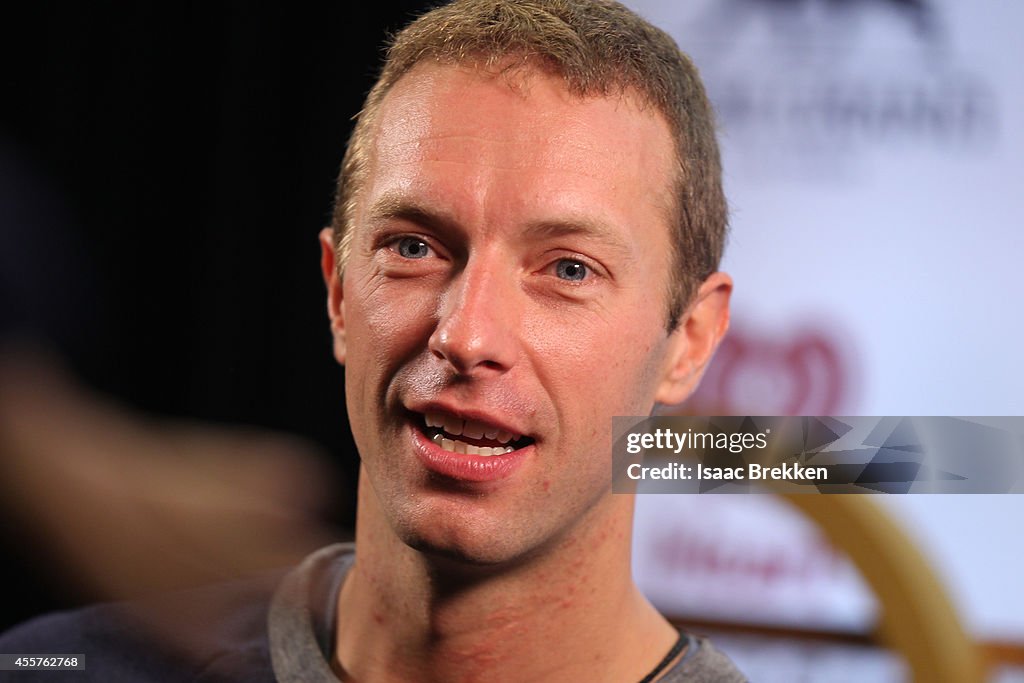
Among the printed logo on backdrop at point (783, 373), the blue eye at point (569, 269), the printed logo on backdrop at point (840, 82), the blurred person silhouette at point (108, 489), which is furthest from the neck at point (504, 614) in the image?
the printed logo on backdrop at point (840, 82)

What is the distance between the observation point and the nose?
86 cm

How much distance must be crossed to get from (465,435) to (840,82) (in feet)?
3.69

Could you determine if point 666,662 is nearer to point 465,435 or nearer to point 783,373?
point 465,435

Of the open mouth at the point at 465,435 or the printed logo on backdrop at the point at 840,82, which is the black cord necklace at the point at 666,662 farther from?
the printed logo on backdrop at the point at 840,82

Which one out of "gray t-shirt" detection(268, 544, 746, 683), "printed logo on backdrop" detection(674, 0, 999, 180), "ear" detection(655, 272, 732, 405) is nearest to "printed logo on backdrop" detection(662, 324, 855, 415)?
"printed logo on backdrop" detection(674, 0, 999, 180)

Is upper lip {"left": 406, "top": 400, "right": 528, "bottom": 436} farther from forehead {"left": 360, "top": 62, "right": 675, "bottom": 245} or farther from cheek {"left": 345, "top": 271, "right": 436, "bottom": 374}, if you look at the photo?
forehead {"left": 360, "top": 62, "right": 675, "bottom": 245}

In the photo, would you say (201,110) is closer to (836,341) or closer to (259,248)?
(259,248)

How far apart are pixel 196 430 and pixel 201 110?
481 millimetres

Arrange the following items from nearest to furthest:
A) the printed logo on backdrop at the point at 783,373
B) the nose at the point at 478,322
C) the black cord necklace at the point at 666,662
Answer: the nose at the point at 478,322 → the black cord necklace at the point at 666,662 → the printed logo on backdrop at the point at 783,373

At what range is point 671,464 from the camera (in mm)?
1118

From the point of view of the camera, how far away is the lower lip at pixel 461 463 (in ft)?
2.91

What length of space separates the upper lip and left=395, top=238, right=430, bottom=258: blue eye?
0.13 m

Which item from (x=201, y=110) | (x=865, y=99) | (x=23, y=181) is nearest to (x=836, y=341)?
(x=865, y=99)

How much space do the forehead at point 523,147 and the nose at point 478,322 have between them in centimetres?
6
